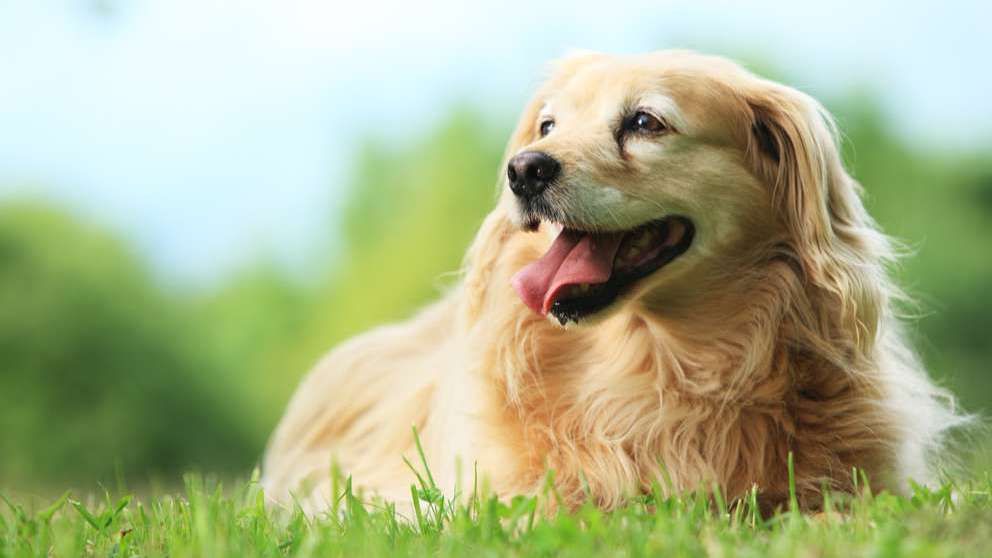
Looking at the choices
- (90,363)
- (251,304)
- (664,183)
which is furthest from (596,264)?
(251,304)

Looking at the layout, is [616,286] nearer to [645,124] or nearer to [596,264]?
[596,264]

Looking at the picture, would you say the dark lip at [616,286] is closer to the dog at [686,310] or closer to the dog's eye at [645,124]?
the dog at [686,310]

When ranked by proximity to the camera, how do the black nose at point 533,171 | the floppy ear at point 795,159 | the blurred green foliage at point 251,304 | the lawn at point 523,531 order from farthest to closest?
the blurred green foliage at point 251,304, the floppy ear at point 795,159, the black nose at point 533,171, the lawn at point 523,531

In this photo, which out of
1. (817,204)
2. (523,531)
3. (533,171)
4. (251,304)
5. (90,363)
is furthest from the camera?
(251,304)

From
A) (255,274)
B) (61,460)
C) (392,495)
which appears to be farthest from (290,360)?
(392,495)

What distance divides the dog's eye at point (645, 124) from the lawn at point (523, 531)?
106cm

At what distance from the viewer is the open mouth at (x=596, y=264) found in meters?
3.54

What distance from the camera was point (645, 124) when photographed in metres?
3.63

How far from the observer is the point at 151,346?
605 inches

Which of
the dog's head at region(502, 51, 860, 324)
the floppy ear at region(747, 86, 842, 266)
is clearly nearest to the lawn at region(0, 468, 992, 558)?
the dog's head at region(502, 51, 860, 324)

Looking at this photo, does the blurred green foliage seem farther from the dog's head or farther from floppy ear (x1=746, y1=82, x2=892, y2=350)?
the dog's head

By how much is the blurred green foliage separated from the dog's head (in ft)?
27.8

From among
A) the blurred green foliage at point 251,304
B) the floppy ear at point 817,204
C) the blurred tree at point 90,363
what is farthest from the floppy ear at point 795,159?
the blurred tree at point 90,363

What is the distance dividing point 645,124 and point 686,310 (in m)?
0.58
